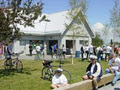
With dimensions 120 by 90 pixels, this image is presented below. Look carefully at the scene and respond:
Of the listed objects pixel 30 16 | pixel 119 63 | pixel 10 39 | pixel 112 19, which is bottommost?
pixel 119 63

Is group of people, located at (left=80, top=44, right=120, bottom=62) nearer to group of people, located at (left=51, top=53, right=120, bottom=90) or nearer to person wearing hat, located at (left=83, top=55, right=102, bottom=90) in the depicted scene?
group of people, located at (left=51, top=53, right=120, bottom=90)

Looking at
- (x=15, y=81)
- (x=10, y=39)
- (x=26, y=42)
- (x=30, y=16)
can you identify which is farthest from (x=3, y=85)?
(x=26, y=42)

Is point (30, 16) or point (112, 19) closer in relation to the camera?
point (30, 16)

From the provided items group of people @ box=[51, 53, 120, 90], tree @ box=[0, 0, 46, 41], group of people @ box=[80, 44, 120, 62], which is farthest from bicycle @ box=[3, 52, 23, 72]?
group of people @ box=[80, 44, 120, 62]

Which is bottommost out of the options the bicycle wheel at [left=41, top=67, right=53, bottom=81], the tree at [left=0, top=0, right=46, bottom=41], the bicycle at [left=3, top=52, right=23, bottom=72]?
the bicycle wheel at [left=41, top=67, right=53, bottom=81]

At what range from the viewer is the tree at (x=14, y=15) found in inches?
438

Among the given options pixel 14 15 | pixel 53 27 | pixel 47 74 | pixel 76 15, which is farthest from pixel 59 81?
pixel 53 27

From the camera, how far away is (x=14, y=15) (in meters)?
11.2

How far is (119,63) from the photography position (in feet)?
35.4

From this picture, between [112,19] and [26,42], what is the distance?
461 inches

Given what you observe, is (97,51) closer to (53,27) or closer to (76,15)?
(76,15)

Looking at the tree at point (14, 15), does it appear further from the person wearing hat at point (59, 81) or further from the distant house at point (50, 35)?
the distant house at point (50, 35)

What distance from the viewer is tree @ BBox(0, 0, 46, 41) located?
36.5 feet

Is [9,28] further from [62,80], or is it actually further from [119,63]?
[119,63]
